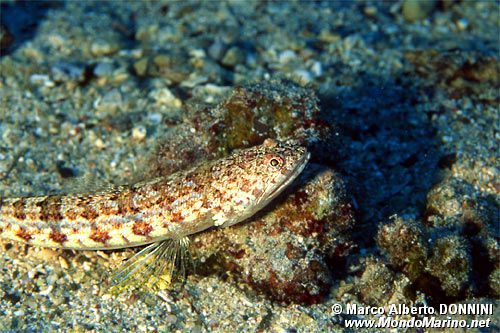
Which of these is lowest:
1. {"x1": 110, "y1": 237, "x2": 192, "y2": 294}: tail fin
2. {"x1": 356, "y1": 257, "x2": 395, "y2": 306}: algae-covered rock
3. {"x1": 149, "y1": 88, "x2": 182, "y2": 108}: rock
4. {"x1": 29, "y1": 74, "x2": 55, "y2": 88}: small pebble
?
{"x1": 356, "y1": 257, "x2": 395, "y2": 306}: algae-covered rock

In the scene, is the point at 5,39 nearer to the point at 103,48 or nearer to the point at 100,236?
the point at 103,48

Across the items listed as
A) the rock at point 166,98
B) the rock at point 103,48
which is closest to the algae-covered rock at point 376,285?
the rock at point 166,98

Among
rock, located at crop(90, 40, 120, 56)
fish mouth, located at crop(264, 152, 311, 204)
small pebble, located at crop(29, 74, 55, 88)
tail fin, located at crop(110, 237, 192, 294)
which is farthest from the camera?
rock, located at crop(90, 40, 120, 56)

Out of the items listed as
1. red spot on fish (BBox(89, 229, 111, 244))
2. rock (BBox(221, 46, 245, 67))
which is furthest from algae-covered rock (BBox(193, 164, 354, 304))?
rock (BBox(221, 46, 245, 67))

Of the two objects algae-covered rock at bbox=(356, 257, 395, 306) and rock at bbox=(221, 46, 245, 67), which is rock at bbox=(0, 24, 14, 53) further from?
algae-covered rock at bbox=(356, 257, 395, 306)

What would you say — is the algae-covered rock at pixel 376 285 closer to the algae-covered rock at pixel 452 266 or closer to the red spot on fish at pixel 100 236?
Answer: the algae-covered rock at pixel 452 266

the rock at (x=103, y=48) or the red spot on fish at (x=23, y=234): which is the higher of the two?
the rock at (x=103, y=48)

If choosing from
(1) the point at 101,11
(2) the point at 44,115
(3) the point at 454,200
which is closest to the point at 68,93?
(2) the point at 44,115
